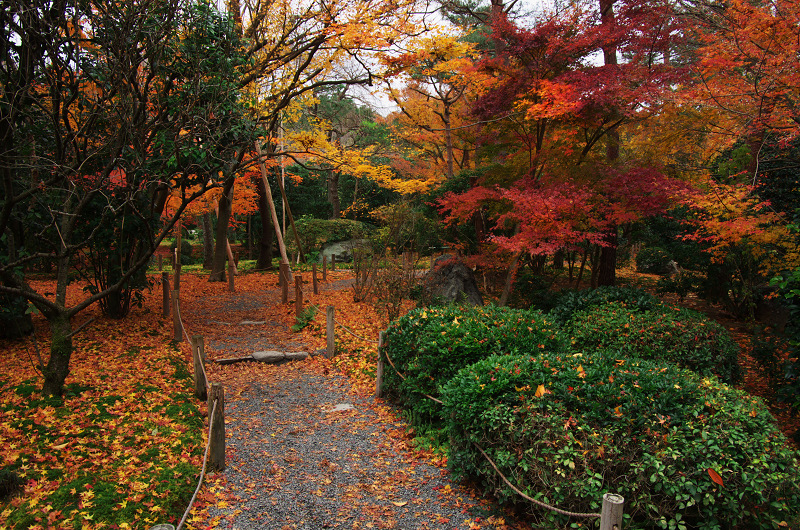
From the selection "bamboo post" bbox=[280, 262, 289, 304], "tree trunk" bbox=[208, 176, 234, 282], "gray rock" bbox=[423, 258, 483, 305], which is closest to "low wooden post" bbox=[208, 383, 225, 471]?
"gray rock" bbox=[423, 258, 483, 305]

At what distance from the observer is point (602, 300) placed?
7.99 m

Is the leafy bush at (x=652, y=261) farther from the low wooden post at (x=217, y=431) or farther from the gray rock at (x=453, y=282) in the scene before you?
the low wooden post at (x=217, y=431)

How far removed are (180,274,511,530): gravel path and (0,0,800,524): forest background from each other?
7.90ft

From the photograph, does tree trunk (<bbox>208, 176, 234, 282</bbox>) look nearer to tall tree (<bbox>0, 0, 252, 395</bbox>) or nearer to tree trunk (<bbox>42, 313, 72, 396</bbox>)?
tall tree (<bbox>0, 0, 252, 395</bbox>)

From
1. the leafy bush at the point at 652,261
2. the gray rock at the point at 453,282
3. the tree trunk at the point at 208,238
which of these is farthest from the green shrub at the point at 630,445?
the tree trunk at the point at 208,238

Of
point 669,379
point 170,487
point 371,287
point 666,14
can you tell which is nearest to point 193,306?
point 371,287

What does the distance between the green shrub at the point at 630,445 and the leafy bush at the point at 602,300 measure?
150 inches

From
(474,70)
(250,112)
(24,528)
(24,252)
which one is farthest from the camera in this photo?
(474,70)

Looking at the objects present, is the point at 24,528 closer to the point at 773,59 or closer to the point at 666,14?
the point at 773,59

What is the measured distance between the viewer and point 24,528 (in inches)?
115

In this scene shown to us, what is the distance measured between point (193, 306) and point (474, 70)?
8993 millimetres

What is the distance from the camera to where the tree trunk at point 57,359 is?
200 inches

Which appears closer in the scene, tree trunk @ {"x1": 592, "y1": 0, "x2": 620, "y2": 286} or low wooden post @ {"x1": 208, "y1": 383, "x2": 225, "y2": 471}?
low wooden post @ {"x1": 208, "y1": 383, "x2": 225, "y2": 471}

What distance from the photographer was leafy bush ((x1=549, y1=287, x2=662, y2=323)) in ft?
25.2
